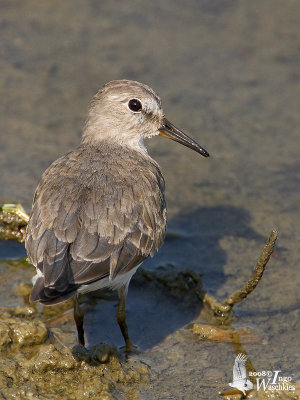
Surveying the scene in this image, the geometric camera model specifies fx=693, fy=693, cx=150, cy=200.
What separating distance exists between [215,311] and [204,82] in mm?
3747

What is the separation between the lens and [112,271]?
4602 millimetres

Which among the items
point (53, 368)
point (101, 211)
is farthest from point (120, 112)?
point (53, 368)

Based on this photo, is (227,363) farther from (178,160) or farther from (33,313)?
(178,160)

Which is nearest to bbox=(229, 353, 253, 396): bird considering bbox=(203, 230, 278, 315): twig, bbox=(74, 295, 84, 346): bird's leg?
bbox=(203, 230, 278, 315): twig

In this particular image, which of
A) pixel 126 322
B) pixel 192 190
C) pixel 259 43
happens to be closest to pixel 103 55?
pixel 259 43

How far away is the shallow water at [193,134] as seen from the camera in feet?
17.5

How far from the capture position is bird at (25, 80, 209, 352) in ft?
14.7

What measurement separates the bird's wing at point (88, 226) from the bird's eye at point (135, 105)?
0.87 meters

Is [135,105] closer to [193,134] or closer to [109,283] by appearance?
[109,283]

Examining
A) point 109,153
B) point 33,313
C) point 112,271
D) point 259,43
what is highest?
point 259,43

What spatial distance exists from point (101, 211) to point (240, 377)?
4.77 ft

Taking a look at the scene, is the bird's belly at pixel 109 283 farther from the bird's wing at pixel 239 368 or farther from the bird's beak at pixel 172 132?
the bird's beak at pixel 172 132

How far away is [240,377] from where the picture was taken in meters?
4.62

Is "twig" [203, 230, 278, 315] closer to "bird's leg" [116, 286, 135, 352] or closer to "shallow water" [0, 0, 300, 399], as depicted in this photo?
"shallow water" [0, 0, 300, 399]
